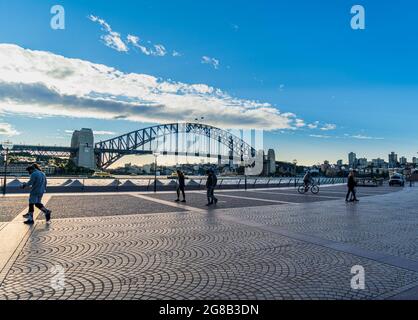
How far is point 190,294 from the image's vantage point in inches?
167

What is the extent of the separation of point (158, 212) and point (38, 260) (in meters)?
7.00

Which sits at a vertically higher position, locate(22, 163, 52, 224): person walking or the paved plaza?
locate(22, 163, 52, 224): person walking

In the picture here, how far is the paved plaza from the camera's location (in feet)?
14.3

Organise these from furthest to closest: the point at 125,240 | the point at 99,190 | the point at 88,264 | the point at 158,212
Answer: the point at 99,190 → the point at 158,212 → the point at 125,240 → the point at 88,264

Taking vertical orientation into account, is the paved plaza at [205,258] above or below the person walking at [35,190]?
below

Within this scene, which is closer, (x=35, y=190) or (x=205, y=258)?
(x=205, y=258)

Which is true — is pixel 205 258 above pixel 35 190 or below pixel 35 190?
below

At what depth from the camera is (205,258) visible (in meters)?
5.99

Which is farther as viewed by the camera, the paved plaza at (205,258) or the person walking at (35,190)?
the person walking at (35,190)

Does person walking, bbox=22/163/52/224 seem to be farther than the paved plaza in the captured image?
Yes

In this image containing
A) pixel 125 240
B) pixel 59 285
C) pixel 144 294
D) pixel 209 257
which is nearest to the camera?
pixel 144 294

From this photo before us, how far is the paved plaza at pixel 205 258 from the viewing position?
14.3 feet
